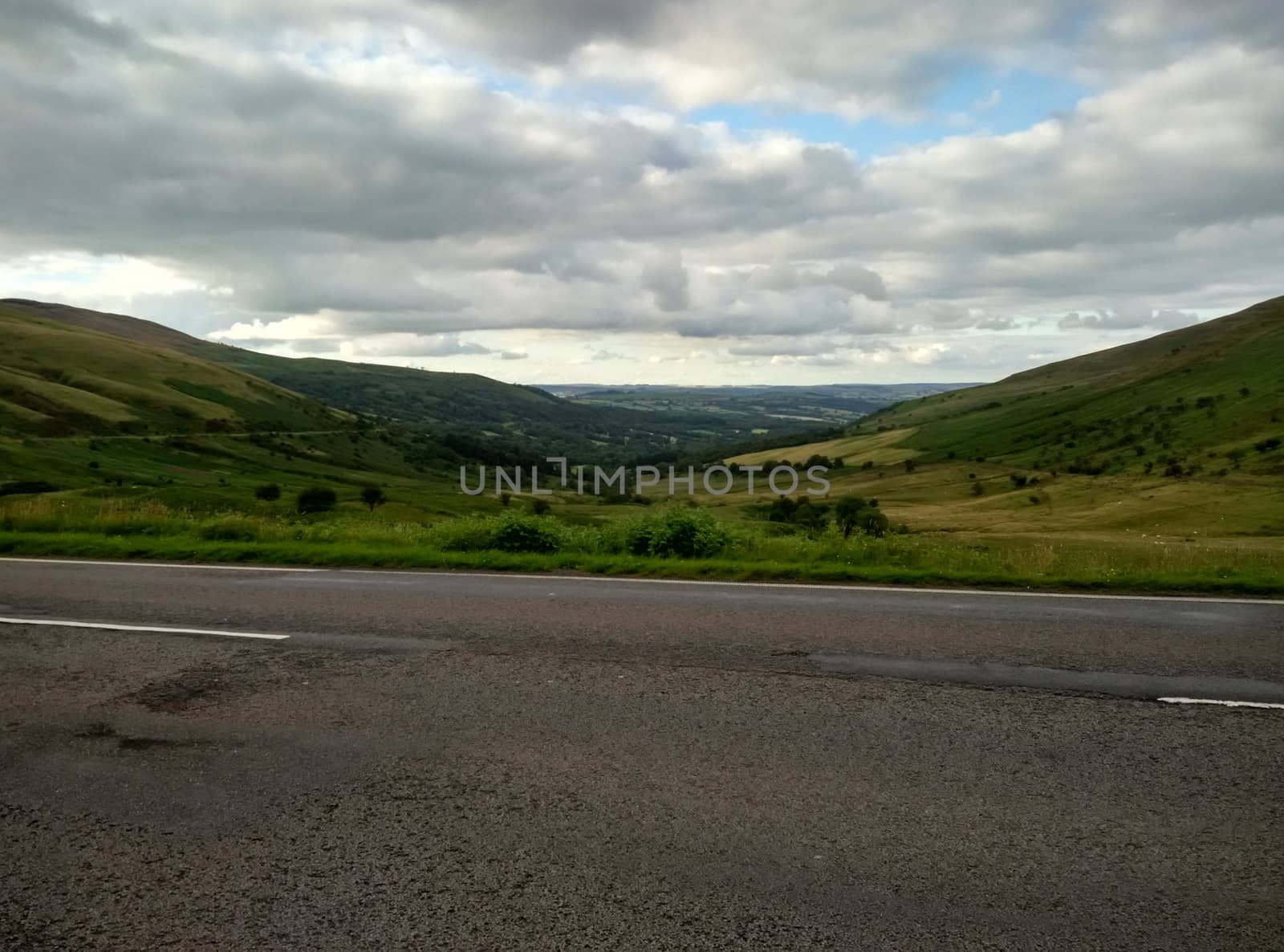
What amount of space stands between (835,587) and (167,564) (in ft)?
36.6

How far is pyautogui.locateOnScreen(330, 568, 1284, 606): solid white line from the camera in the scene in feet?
38.1

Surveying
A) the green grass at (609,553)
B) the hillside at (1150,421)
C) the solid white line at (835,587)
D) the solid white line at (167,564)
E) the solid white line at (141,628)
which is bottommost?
the solid white line at (141,628)

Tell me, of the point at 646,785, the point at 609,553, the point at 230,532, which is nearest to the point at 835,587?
the point at 609,553

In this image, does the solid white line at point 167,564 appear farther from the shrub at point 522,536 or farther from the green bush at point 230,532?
the shrub at point 522,536

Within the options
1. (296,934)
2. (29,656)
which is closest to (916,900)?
(296,934)

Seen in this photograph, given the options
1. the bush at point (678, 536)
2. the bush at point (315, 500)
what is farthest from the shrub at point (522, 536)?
the bush at point (315, 500)

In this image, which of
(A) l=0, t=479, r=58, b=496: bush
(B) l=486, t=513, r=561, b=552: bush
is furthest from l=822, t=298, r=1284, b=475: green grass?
(A) l=0, t=479, r=58, b=496: bush

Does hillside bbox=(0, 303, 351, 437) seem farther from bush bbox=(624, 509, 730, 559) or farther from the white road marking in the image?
bush bbox=(624, 509, 730, 559)

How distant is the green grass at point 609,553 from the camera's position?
43.5 feet

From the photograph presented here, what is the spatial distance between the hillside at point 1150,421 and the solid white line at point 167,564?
94.4 m

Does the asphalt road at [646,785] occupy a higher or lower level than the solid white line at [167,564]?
lower

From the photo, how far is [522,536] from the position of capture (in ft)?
54.6

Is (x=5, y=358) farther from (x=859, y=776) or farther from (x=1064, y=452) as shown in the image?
(x=859, y=776)

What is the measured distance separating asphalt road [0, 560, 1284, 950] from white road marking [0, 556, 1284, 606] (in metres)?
1.61
